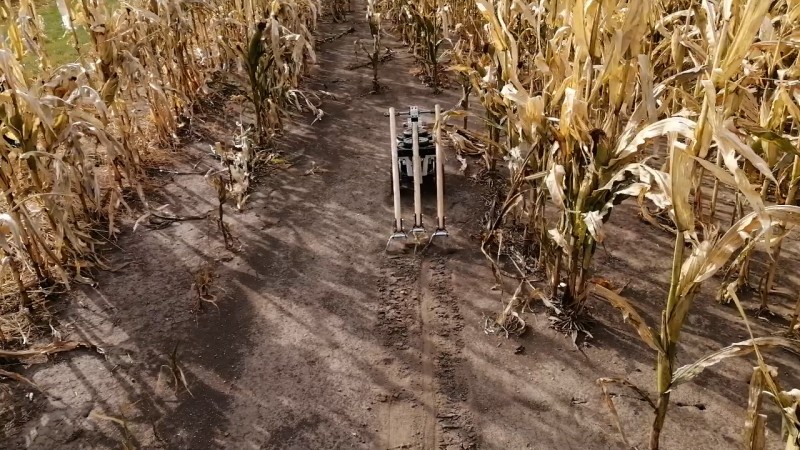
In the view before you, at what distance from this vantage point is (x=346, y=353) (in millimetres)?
2785

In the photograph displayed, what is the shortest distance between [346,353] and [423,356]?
0.36 meters

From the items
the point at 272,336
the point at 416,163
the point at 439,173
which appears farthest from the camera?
the point at 416,163

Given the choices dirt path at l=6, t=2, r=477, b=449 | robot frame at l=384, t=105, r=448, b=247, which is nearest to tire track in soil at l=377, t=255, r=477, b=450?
dirt path at l=6, t=2, r=477, b=449

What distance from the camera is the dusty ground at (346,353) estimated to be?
7.84ft

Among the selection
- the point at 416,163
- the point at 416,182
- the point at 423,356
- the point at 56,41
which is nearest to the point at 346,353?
the point at 423,356

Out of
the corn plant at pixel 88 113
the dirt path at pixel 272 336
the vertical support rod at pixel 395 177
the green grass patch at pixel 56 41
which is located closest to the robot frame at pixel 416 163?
the vertical support rod at pixel 395 177

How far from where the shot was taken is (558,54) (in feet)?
8.61

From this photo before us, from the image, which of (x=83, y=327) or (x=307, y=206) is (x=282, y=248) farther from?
(x=83, y=327)

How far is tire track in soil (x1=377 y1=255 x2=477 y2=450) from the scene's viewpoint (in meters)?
2.37

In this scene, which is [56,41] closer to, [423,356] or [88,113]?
[88,113]

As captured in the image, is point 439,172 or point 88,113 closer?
point 88,113

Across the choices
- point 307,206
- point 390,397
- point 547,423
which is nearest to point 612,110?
point 547,423

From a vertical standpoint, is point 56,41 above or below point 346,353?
above

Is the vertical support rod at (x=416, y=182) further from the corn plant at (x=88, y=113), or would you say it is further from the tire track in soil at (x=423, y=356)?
the corn plant at (x=88, y=113)
